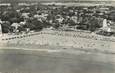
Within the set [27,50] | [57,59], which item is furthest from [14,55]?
[57,59]

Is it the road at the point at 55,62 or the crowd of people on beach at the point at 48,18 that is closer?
the road at the point at 55,62

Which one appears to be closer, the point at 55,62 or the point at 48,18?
the point at 55,62

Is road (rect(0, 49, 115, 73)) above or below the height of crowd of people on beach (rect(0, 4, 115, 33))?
below

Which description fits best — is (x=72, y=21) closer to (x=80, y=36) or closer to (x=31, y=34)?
(x=80, y=36)

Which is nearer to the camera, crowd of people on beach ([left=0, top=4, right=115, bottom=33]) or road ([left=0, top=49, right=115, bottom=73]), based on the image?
road ([left=0, top=49, right=115, bottom=73])

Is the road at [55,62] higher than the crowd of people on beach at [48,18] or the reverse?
the reverse
